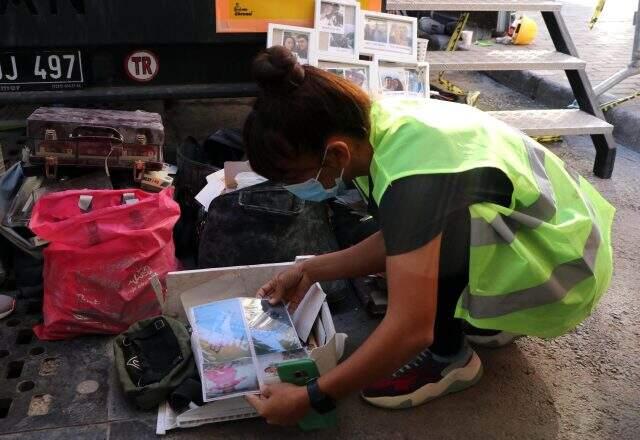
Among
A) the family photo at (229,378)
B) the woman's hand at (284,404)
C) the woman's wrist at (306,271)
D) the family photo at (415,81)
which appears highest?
the family photo at (415,81)

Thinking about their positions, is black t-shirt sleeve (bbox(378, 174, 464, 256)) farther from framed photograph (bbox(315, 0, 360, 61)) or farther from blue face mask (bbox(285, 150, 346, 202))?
framed photograph (bbox(315, 0, 360, 61))

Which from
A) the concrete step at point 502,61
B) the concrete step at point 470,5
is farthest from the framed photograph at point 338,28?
the concrete step at point 502,61

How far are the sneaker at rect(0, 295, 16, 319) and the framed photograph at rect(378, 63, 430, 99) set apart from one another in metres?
1.76

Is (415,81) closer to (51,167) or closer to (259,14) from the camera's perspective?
(259,14)

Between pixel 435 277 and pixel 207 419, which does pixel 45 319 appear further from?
pixel 435 277

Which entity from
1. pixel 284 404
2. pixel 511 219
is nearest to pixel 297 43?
pixel 511 219

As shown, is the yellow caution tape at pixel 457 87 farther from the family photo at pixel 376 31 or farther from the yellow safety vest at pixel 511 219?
the yellow safety vest at pixel 511 219

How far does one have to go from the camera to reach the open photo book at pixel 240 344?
1789 millimetres

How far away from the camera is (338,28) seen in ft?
9.95

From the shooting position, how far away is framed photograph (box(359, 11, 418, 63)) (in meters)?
3.12

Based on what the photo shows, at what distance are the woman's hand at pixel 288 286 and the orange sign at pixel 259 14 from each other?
1.24 meters

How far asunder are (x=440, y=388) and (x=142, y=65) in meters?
1.82

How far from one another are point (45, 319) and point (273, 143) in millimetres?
1144

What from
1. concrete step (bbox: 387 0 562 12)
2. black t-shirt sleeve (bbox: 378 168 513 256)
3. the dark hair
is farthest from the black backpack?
concrete step (bbox: 387 0 562 12)
